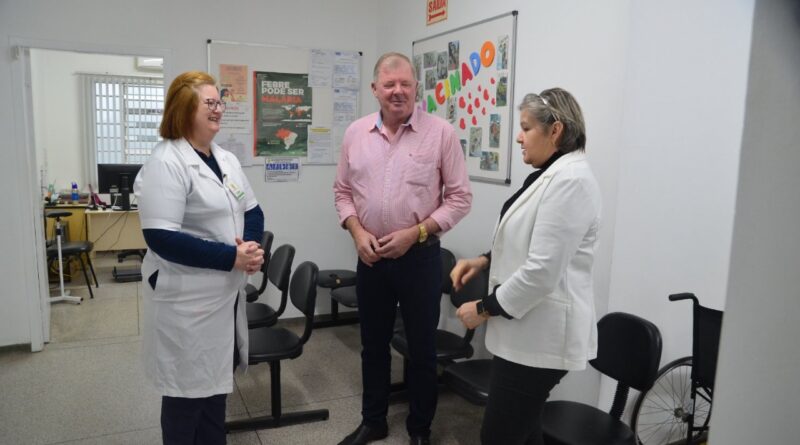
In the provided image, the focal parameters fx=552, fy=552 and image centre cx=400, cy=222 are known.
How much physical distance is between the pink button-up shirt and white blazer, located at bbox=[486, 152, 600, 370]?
2.37ft

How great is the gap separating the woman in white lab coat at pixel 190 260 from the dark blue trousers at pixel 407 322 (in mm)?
644

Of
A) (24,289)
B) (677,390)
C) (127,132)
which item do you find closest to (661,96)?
(677,390)

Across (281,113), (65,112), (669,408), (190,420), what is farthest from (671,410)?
(65,112)

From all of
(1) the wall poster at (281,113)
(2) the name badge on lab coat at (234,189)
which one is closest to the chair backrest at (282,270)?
(2) the name badge on lab coat at (234,189)

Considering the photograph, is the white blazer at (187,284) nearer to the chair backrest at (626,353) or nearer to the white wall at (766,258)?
the chair backrest at (626,353)

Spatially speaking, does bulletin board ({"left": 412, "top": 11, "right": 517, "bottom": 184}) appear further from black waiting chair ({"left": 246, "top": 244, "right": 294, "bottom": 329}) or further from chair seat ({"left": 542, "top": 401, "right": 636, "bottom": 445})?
chair seat ({"left": 542, "top": 401, "right": 636, "bottom": 445})

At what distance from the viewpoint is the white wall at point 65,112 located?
22.2 feet

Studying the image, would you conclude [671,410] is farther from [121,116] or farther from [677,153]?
[121,116]

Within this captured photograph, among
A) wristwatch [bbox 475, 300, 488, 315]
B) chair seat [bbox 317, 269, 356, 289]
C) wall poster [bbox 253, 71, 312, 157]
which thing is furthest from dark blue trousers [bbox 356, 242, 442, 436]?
wall poster [bbox 253, 71, 312, 157]

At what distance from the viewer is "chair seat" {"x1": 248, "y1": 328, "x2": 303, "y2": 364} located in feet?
8.05

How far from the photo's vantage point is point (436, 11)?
342cm

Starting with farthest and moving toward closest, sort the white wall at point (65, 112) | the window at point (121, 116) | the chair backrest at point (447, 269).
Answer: the window at point (121, 116) < the white wall at point (65, 112) < the chair backrest at point (447, 269)

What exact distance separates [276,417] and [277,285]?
0.67 metres

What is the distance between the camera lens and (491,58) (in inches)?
114
